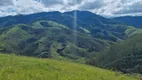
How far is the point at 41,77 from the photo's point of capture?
26719mm

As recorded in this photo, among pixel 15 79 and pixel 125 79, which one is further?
pixel 125 79

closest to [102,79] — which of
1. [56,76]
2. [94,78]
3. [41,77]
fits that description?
[94,78]

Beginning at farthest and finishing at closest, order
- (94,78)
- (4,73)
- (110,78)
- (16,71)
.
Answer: (110,78) → (94,78) → (16,71) → (4,73)

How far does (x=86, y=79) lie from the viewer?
94.8 feet

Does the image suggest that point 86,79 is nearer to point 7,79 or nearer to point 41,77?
point 41,77

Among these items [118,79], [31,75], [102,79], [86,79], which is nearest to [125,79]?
[118,79]

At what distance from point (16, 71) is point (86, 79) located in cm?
721

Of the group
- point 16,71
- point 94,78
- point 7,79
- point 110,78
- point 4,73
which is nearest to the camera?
point 7,79

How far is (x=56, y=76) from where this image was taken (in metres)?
28.2

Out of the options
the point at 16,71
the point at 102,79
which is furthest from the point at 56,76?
the point at 102,79

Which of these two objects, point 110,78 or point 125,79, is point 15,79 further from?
point 125,79

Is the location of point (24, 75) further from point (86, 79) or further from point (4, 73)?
point (86, 79)

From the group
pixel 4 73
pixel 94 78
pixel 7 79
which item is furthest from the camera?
pixel 94 78

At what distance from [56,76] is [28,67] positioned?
5.46 meters
